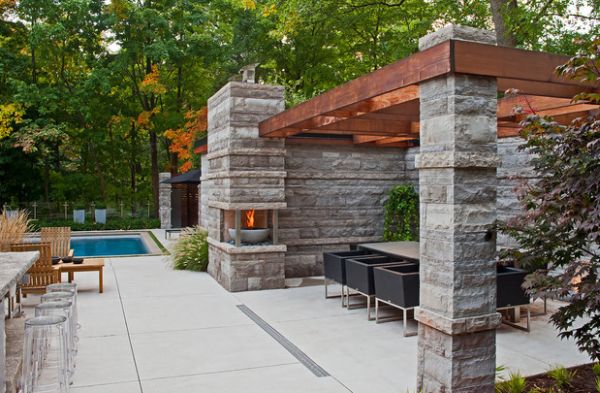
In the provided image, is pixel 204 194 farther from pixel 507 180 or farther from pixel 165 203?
pixel 165 203

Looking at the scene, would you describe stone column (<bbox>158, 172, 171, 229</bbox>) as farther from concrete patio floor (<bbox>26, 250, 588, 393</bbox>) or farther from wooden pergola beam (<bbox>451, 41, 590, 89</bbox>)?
wooden pergola beam (<bbox>451, 41, 590, 89</bbox>)

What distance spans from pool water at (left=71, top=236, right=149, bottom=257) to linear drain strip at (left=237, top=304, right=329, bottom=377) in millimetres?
9248

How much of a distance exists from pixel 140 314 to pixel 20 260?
3274 millimetres

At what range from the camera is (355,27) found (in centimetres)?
1947

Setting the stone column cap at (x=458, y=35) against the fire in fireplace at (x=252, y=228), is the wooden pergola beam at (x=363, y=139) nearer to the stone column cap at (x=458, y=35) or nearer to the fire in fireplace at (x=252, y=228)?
the fire in fireplace at (x=252, y=228)

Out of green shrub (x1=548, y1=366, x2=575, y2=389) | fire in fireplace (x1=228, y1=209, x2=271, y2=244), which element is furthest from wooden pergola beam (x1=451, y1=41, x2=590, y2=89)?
fire in fireplace (x1=228, y1=209, x2=271, y2=244)

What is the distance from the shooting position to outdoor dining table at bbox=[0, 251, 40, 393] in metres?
3.07

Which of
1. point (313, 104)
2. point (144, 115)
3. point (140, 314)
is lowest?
point (140, 314)

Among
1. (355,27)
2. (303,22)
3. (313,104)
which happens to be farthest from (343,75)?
(313,104)

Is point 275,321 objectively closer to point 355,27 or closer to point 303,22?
point 303,22

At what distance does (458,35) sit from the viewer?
407 cm

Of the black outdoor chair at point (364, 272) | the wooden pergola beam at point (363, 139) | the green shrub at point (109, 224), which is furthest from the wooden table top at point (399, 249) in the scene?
the green shrub at point (109, 224)

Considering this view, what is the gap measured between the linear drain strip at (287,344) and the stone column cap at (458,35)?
A: 3163 mm

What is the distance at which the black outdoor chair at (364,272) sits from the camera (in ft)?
22.3
